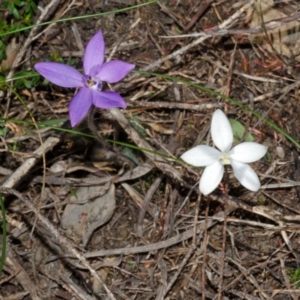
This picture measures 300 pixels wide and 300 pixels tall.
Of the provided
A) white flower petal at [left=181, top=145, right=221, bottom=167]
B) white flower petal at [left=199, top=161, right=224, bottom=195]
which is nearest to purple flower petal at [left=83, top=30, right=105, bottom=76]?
white flower petal at [left=181, top=145, right=221, bottom=167]

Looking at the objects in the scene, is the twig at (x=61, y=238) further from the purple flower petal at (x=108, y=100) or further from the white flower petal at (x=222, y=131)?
the white flower petal at (x=222, y=131)

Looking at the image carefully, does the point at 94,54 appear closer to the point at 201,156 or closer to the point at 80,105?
the point at 80,105

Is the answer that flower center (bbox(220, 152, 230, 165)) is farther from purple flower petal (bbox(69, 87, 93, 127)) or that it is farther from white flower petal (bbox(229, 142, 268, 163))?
purple flower petal (bbox(69, 87, 93, 127))

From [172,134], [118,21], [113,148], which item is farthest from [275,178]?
[118,21]

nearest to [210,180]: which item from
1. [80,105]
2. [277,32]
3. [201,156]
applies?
[201,156]

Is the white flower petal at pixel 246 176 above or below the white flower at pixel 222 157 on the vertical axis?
below

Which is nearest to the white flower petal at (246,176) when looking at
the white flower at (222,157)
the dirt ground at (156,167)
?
the white flower at (222,157)
